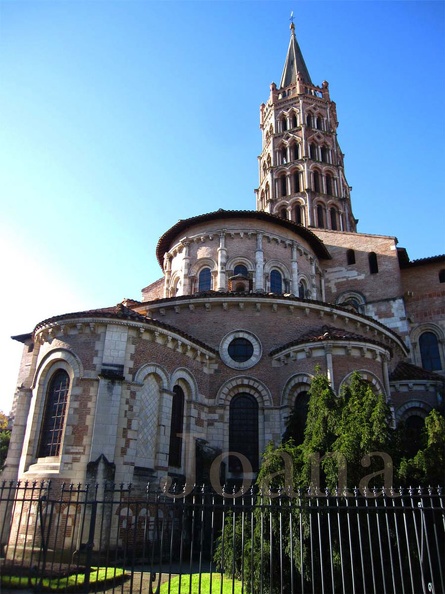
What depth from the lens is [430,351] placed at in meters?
26.5

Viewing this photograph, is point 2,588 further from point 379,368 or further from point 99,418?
point 379,368

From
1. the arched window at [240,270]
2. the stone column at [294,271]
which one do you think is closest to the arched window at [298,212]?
the stone column at [294,271]

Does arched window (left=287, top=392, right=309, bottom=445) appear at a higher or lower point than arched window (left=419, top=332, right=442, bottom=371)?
lower

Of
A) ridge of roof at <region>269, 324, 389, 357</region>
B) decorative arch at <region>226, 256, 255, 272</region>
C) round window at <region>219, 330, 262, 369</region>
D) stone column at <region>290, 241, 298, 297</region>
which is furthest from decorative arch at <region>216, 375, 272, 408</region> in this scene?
decorative arch at <region>226, 256, 255, 272</region>

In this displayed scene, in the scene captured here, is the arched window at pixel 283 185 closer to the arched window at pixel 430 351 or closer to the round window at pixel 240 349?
the arched window at pixel 430 351

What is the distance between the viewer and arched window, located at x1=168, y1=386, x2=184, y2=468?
17.1 m

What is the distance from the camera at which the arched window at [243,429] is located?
18.5 metres

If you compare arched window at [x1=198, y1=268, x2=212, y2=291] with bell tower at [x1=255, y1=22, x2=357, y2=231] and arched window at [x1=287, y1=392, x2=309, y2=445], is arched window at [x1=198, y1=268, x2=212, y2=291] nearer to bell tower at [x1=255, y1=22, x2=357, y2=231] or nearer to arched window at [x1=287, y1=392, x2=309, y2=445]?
arched window at [x1=287, y1=392, x2=309, y2=445]

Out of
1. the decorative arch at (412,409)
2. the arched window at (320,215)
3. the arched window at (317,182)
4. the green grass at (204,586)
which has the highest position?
the arched window at (317,182)

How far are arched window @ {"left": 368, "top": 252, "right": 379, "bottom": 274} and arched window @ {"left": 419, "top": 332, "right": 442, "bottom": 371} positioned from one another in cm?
447

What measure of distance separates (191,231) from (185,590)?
1895 centimetres

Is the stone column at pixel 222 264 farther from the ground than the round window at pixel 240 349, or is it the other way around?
the stone column at pixel 222 264

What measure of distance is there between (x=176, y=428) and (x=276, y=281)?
1047 centimetres

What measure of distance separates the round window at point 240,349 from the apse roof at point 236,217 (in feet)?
25.2
